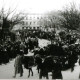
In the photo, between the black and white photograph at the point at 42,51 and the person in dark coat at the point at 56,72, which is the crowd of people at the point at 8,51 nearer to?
the black and white photograph at the point at 42,51

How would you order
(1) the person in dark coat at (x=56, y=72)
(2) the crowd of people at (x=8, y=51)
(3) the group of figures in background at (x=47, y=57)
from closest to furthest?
(1) the person in dark coat at (x=56, y=72)
(3) the group of figures in background at (x=47, y=57)
(2) the crowd of people at (x=8, y=51)

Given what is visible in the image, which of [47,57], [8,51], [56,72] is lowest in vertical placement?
[56,72]

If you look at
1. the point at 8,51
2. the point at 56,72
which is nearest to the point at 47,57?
the point at 56,72

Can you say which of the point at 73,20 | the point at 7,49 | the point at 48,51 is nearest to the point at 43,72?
the point at 48,51

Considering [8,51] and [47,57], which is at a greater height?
[47,57]

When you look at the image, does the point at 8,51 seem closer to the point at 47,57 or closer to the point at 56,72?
the point at 47,57

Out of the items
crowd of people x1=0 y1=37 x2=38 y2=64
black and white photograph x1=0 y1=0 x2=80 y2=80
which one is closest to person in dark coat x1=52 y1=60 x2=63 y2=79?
black and white photograph x1=0 y1=0 x2=80 y2=80

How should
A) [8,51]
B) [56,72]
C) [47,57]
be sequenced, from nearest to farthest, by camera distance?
[56,72], [47,57], [8,51]

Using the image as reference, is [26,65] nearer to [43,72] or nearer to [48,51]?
[43,72]

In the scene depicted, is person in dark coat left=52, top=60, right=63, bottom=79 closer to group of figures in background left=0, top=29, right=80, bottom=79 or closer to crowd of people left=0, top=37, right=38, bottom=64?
group of figures in background left=0, top=29, right=80, bottom=79

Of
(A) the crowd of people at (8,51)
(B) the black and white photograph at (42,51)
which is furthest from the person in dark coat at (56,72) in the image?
(A) the crowd of people at (8,51)

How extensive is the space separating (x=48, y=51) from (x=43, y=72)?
3332 millimetres

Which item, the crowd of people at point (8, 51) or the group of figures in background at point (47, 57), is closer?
the group of figures in background at point (47, 57)

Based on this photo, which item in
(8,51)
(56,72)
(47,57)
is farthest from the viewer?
(8,51)
